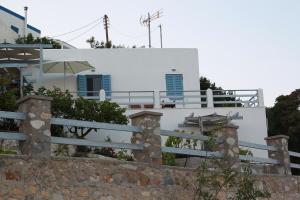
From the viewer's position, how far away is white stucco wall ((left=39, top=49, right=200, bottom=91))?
1007 inches

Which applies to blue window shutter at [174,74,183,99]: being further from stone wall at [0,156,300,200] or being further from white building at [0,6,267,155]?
stone wall at [0,156,300,200]

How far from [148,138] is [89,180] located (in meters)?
1.89

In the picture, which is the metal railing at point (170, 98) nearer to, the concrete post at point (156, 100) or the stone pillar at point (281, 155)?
the concrete post at point (156, 100)

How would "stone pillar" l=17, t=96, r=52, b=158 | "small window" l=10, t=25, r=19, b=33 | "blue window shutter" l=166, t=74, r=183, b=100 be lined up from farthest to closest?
"small window" l=10, t=25, r=19, b=33 < "blue window shutter" l=166, t=74, r=183, b=100 < "stone pillar" l=17, t=96, r=52, b=158

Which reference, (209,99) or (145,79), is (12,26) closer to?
(145,79)

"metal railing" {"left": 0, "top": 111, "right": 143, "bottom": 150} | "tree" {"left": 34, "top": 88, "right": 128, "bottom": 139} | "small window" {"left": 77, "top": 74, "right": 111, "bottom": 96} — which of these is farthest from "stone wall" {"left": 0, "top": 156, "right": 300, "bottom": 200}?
"small window" {"left": 77, "top": 74, "right": 111, "bottom": 96}

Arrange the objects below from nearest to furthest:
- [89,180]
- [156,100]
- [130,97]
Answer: [89,180] → [156,100] → [130,97]

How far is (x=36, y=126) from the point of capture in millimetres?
9820

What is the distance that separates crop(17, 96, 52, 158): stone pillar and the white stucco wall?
49.9 ft

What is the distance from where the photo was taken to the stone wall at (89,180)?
924cm

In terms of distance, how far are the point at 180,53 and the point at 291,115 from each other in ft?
23.3

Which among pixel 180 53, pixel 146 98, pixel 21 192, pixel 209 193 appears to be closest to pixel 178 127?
pixel 146 98

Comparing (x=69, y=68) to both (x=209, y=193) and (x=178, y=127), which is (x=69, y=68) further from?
(x=209, y=193)

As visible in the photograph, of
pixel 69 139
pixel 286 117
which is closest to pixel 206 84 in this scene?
pixel 286 117
